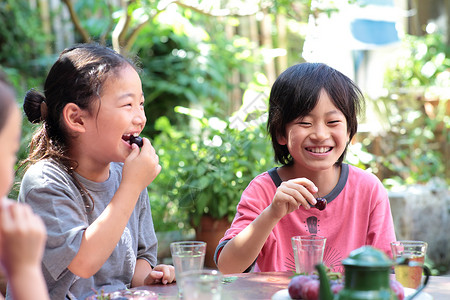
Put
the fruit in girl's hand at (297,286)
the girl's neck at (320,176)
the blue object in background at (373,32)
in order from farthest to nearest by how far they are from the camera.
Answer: the blue object in background at (373,32)
the girl's neck at (320,176)
the fruit in girl's hand at (297,286)

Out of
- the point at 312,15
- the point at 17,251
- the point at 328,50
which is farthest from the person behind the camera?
the point at 328,50

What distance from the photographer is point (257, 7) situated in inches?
163

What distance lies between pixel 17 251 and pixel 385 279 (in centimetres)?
64

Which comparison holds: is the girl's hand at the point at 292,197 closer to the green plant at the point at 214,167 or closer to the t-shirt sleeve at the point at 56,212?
the t-shirt sleeve at the point at 56,212

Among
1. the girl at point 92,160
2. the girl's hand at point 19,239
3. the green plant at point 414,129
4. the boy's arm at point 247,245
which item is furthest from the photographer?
the green plant at point 414,129

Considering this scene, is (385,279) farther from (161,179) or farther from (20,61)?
(20,61)

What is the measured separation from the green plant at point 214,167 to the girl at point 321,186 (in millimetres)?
1388

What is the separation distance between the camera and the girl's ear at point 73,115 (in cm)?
197

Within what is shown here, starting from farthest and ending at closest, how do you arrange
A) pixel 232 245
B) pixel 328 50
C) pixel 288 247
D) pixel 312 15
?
1. pixel 328 50
2. pixel 312 15
3. pixel 288 247
4. pixel 232 245

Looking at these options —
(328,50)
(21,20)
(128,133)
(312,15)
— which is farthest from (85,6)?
(128,133)

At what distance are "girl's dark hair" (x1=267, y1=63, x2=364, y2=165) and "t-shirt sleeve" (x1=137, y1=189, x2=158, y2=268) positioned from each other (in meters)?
0.62

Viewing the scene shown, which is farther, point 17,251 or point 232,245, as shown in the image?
point 232,245

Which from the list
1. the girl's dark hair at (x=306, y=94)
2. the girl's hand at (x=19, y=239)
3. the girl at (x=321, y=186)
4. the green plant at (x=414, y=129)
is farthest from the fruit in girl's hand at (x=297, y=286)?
the green plant at (x=414, y=129)

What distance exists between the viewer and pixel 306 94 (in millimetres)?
2197
